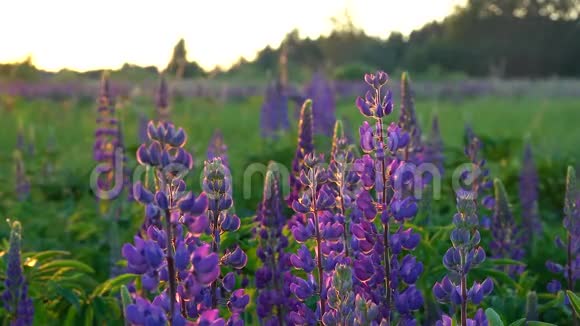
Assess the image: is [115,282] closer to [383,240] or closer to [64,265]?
[64,265]

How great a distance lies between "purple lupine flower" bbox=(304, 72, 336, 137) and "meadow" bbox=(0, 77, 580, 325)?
0.21 m

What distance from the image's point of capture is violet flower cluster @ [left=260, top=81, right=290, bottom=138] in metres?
6.18

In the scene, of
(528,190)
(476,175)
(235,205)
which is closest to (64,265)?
(476,175)

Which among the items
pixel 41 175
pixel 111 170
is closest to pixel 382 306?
pixel 111 170

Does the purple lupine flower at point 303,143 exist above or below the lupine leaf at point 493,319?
above

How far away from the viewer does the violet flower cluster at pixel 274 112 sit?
6180mm

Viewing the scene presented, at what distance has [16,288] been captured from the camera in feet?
6.39

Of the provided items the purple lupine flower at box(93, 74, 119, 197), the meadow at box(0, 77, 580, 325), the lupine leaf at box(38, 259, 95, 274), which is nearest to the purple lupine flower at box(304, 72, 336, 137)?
the meadow at box(0, 77, 580, 325)

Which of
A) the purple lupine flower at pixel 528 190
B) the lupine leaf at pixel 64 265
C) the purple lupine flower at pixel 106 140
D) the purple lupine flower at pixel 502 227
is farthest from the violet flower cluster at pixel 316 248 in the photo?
the purple lupine flower at pixel 106 140

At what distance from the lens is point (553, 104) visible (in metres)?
14.8

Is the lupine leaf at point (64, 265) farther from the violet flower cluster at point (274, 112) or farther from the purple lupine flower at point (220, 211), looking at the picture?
the violet flower cluster at point (274, 112)

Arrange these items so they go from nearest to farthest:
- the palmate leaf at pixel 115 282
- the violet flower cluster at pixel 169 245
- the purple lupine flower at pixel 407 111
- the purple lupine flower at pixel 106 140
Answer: the violet flower cluster at pixel 169 245 → the palmate leaf at pixel 115 282 → the purple lupine flower at pixel 407 111 → the purple lupine flower at pixel 106 140

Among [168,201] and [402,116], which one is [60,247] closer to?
[402,116]

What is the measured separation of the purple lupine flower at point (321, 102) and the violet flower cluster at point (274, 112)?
0.25 metres
